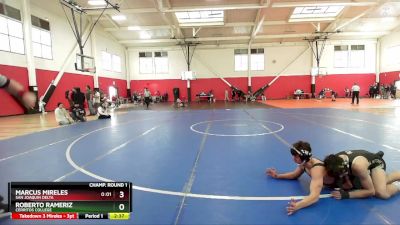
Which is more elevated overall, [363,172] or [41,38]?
[41,38]

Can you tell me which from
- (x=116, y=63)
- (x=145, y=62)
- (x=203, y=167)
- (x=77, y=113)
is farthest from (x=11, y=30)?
(x=145, y=62)

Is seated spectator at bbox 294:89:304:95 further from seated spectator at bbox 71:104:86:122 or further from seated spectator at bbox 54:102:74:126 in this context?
seated spectator at bbox 54:102:74:126

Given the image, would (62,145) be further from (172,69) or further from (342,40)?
(342,40)

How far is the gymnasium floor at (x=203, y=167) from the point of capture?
3270 mm

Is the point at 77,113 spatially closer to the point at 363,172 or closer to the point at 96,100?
the point at 96,100

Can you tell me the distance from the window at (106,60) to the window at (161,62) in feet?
22.2

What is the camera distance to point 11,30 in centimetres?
1709

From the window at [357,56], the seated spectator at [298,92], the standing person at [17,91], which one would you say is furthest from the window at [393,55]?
the standing person at [17,91]

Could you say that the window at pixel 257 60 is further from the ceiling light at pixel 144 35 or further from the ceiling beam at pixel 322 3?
the ceiling light at pixel 144 35

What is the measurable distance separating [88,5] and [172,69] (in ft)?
48.2

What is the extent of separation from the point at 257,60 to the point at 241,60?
207 cm

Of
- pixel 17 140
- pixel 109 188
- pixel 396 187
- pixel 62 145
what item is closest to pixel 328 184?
pixel 396 187

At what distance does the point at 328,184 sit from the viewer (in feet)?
13.3
